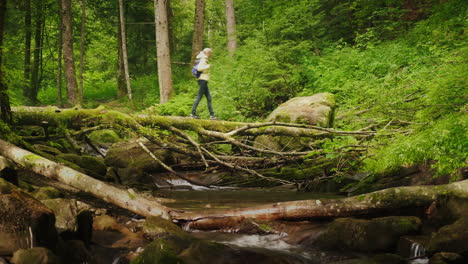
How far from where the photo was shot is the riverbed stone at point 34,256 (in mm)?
4180

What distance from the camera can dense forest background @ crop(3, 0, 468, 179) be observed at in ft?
21.0

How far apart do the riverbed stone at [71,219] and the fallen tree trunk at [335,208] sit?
1.22 m

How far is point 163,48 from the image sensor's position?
16.7 m

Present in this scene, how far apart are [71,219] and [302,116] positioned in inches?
301

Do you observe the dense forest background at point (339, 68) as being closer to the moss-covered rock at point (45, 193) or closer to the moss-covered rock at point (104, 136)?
the moss-covered rock at point (45, 193)

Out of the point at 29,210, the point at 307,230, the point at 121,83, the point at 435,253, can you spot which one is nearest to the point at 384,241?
the point at 435,253

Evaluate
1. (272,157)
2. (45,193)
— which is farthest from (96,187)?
(272,157)

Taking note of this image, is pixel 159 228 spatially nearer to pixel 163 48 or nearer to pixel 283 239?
pixel 283 239

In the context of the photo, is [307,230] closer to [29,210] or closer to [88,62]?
[29,210]

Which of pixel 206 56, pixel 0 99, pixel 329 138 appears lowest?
pixel 329 138

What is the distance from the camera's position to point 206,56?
11.6 m

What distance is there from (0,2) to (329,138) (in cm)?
765

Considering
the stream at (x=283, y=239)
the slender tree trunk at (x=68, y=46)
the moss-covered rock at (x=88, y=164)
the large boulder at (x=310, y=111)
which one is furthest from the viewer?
the slender tree trunk at (x=68, y=46)

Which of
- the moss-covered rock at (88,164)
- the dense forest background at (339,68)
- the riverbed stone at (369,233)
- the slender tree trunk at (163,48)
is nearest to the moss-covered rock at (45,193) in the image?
A: the dense forest background at (339,68)
